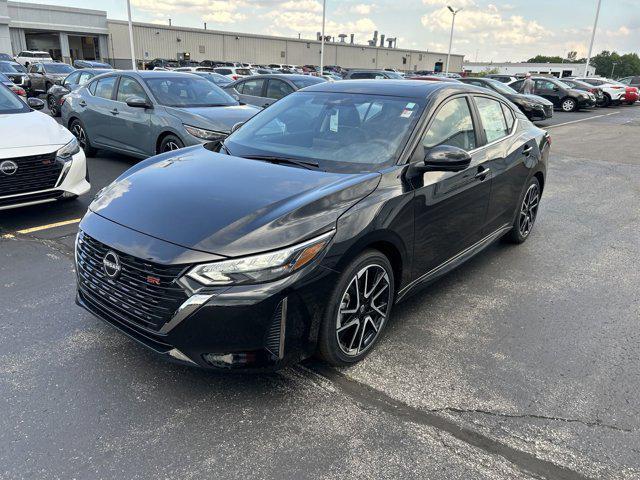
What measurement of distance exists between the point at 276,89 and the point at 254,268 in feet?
33.4

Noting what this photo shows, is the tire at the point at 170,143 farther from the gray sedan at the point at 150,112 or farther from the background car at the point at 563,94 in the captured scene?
the background car at the point at 563,94

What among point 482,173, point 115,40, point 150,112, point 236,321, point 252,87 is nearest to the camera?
point 236,321

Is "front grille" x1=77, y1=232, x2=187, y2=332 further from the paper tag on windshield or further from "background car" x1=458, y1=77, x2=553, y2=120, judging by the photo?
"background car" x1=458, y1=77, x2=553, y2=120

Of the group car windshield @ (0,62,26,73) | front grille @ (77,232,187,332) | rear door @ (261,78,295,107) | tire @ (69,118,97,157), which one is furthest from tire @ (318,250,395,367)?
Answer: car windshield @ (0,62,26,73)

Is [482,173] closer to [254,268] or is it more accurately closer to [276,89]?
[254,268]

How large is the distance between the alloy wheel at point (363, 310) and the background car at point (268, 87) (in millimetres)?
9173

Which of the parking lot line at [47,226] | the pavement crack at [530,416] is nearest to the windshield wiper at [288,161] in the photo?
the pavement crack at [530,416]

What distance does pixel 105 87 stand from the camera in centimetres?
908

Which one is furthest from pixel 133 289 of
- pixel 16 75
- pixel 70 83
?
pixel 16 75

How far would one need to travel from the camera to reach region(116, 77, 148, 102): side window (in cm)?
A: 838

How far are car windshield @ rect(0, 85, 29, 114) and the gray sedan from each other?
65.6 inches

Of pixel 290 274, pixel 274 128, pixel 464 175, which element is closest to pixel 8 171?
pixel 274 128

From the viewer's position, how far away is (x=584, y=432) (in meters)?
2.68

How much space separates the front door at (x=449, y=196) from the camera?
3.47 meters
